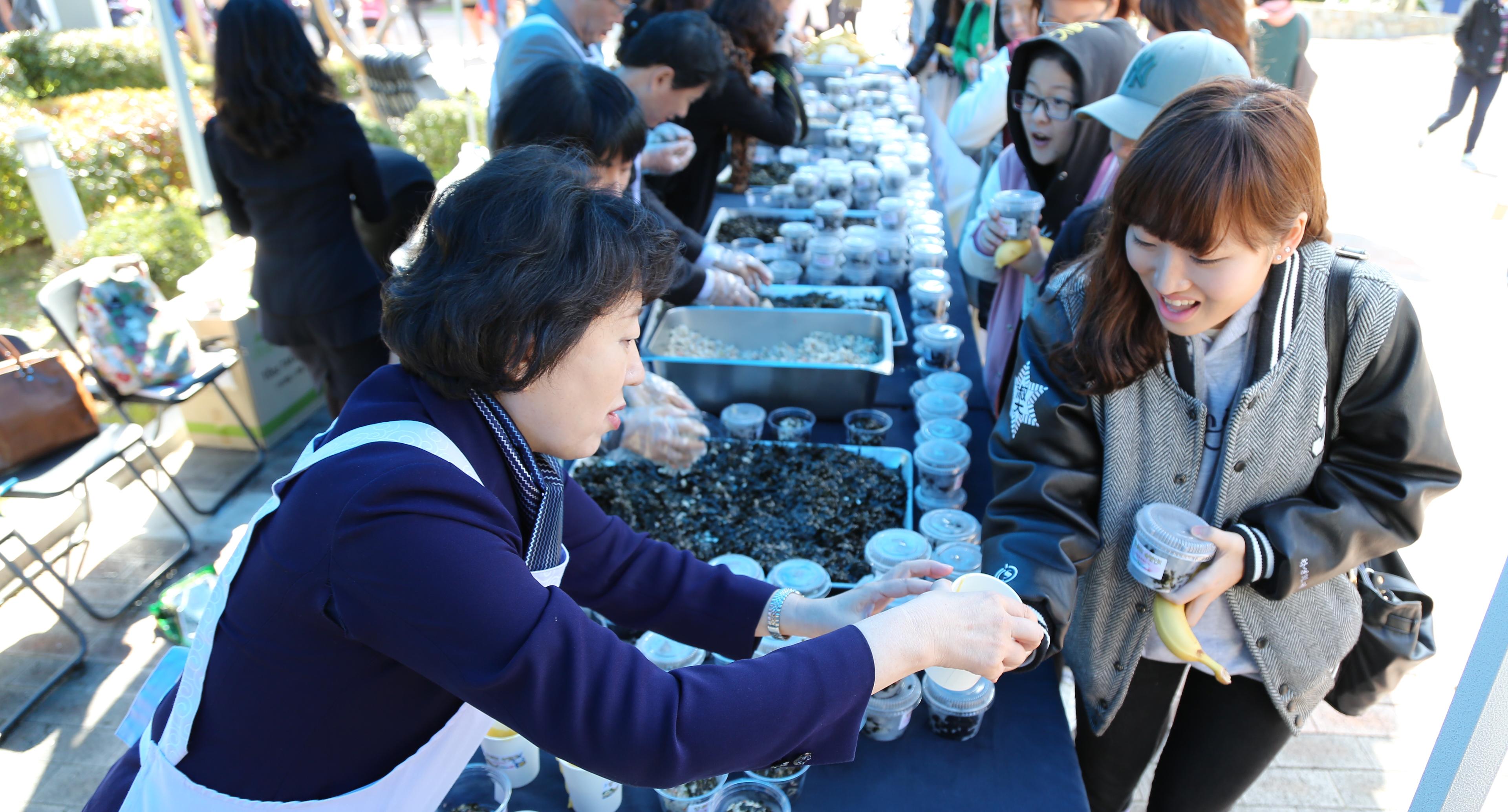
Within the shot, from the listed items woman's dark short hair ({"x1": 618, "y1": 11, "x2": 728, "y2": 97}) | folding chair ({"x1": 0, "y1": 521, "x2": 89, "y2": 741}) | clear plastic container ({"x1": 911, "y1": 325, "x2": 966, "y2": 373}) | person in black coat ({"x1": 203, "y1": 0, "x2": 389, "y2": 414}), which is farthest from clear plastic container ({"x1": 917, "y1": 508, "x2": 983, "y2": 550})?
folding chair ({"x1": 0, "y1": 521, "x2": 89, "y2": 741})

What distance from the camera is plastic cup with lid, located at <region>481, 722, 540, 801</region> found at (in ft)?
4.67

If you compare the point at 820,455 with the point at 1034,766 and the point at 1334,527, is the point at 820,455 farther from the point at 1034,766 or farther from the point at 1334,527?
the point at 1334,527

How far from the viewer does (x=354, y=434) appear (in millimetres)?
963

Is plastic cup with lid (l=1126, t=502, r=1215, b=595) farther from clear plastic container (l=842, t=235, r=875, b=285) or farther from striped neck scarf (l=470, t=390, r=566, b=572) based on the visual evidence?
clear plastic container (l=842, t=235, r=875, b=285)

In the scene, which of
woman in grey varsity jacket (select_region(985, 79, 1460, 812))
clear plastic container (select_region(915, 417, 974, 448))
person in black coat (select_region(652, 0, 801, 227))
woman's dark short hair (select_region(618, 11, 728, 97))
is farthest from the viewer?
person in black coat (select_region(652, 0, 801, 227))

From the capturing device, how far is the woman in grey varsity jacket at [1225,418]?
4.17ft

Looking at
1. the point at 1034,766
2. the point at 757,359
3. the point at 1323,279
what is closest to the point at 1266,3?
the point at 757,359

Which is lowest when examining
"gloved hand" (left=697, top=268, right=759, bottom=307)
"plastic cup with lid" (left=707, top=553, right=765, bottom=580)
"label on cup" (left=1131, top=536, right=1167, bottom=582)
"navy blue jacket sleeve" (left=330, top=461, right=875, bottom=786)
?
"plastic cup with lid" (left=707, top=553, right=765, bottom=580)

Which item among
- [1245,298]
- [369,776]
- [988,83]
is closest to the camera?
[369,776]

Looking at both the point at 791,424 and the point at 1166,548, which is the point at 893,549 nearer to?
the point at 1166,548

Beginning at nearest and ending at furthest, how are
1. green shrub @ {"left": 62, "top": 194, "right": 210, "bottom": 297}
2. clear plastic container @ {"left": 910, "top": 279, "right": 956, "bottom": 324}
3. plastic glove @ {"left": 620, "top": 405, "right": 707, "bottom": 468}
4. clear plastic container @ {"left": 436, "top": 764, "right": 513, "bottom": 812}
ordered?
clear plastic container @ {"left": 436, "top": 764, "right": 513, "bottom": 812} < plastic glove @ {"left": 620, "top": 405, "right": 707, "bottom": 468} < clear plastic container @ {"left": 910, "top": 279, "right": 956, "bottom": 324} < green shrub @ {"left": 62, "top": 194, "right": 210, "bottom": 297}

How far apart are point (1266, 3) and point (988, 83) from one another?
9.98 ft

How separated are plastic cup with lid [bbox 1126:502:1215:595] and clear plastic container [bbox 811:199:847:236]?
2.59m

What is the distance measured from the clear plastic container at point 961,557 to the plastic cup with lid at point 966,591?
0.42 metres
